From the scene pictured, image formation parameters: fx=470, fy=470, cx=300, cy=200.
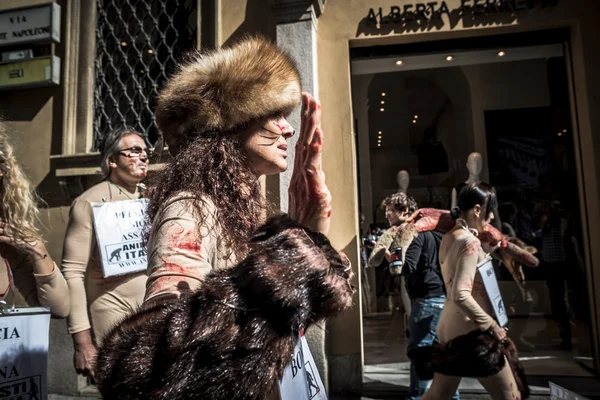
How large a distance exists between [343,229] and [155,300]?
12.7ft

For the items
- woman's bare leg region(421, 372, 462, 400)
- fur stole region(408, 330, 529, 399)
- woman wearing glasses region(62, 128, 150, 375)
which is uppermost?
woman wearing glasses region(62, 128, 150, 375)

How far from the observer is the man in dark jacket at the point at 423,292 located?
13.2 ft

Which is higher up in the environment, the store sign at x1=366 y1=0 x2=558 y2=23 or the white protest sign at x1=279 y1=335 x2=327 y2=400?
the store sign at x1=366 y1=0 x2=558 y2=23

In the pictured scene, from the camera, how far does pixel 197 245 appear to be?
119cm

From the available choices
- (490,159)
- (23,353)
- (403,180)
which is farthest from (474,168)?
(23,353)

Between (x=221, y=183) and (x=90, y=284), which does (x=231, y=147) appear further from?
(x=90, y=284)

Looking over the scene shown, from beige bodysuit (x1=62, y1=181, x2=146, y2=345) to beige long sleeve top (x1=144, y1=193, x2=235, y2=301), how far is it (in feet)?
5.59

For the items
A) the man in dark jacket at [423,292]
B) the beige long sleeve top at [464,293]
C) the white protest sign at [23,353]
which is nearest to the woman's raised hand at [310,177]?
the white protest sign at [23,353]

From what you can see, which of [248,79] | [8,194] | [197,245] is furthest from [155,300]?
[8,194]

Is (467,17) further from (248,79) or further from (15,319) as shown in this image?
(15,319)

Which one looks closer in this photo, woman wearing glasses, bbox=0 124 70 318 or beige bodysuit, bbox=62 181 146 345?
woman wearing glasses, bbox=0 124 70 318

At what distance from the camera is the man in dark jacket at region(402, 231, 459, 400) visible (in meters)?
4.03

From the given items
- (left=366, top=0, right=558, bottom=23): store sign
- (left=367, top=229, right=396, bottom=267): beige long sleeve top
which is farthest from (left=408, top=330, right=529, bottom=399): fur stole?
(left=366, top=0, right=558, bottom=23): store sign

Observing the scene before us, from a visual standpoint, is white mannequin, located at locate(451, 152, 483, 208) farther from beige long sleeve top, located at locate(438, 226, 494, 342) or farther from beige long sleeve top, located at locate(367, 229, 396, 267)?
beige long sleeve top, located at locate(438, 226, 494, 342)
